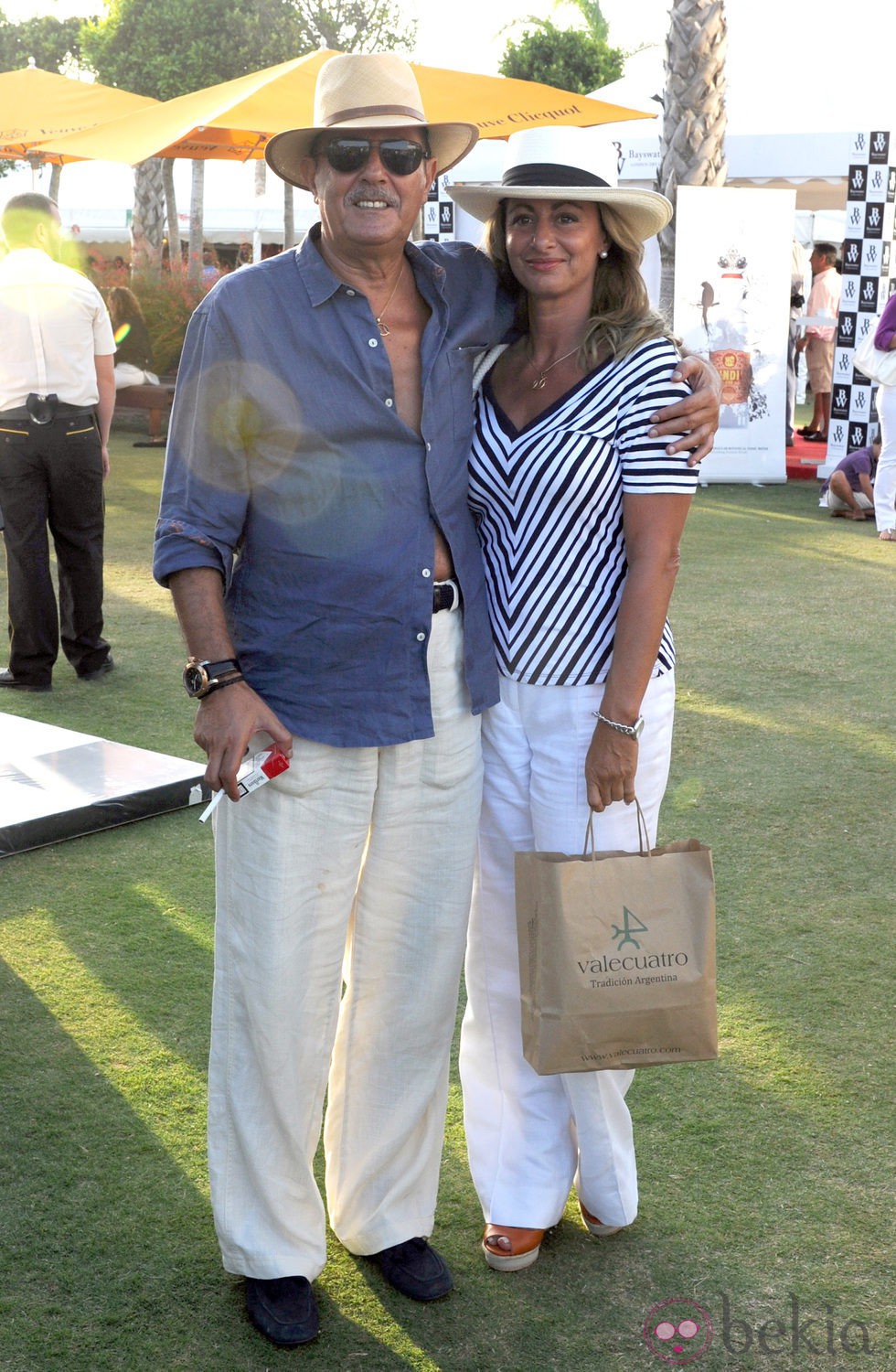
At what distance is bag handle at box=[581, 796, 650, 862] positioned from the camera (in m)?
2.47

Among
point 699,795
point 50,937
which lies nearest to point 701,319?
point 699,795

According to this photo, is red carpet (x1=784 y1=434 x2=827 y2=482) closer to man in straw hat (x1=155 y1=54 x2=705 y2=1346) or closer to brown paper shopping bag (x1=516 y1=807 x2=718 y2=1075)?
man in straw hat (x1=155 y1=54 x2=705 y2=1346)

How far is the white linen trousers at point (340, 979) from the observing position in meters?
2.40

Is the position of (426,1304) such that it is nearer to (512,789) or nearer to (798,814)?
(512,789)

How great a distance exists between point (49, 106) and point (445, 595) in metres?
12.2

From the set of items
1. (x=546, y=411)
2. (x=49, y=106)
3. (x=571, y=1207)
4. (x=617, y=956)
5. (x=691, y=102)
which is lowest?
(x=571, y=1207)

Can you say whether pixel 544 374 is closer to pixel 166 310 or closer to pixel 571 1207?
pixel 571 1207

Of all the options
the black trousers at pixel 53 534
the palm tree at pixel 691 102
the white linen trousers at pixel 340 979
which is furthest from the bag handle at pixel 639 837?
the palm tree at pixel 691 102

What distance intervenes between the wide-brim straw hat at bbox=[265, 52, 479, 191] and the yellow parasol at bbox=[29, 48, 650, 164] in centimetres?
628

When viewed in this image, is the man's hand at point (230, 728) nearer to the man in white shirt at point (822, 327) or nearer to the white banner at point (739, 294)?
the white banner at point (739, 294)

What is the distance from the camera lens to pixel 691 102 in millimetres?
12672

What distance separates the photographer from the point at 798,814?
4.93m

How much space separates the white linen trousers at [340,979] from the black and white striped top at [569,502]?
138 millimetres

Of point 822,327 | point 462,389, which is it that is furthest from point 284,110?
point 822,327
